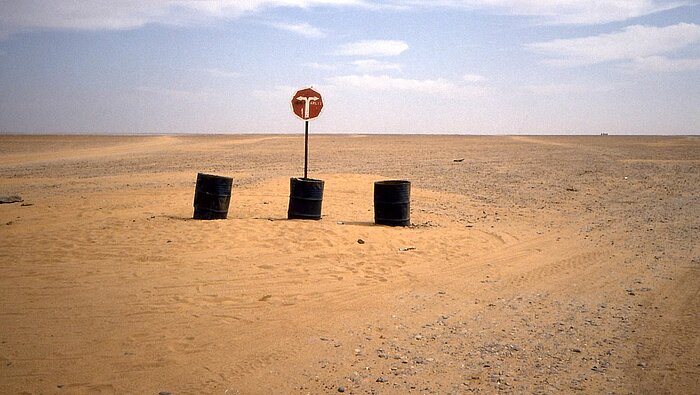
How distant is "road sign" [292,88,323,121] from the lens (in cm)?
1044

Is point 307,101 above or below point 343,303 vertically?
above

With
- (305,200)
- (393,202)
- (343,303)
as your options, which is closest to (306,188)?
(305,200)

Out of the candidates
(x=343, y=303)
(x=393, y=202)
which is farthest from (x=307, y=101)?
(x=343, y=303)

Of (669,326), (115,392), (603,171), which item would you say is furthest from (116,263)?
(603,171)

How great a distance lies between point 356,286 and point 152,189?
1120cm

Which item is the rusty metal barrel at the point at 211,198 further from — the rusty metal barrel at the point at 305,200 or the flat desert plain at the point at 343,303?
the rusty metal barrel at the point at 305,200

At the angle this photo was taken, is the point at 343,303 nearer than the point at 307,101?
Yes

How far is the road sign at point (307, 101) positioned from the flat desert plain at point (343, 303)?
223 centimetres

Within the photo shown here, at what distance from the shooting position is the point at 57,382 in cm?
406

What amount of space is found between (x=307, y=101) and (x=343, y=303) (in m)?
5.53

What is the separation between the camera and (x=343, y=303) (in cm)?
603

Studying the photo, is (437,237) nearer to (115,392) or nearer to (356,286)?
(356,286)

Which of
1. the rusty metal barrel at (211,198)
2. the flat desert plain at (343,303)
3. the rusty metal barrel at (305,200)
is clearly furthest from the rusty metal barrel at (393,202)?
the rusty metal barrel at (211,198)

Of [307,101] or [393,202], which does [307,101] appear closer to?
[307,101]
